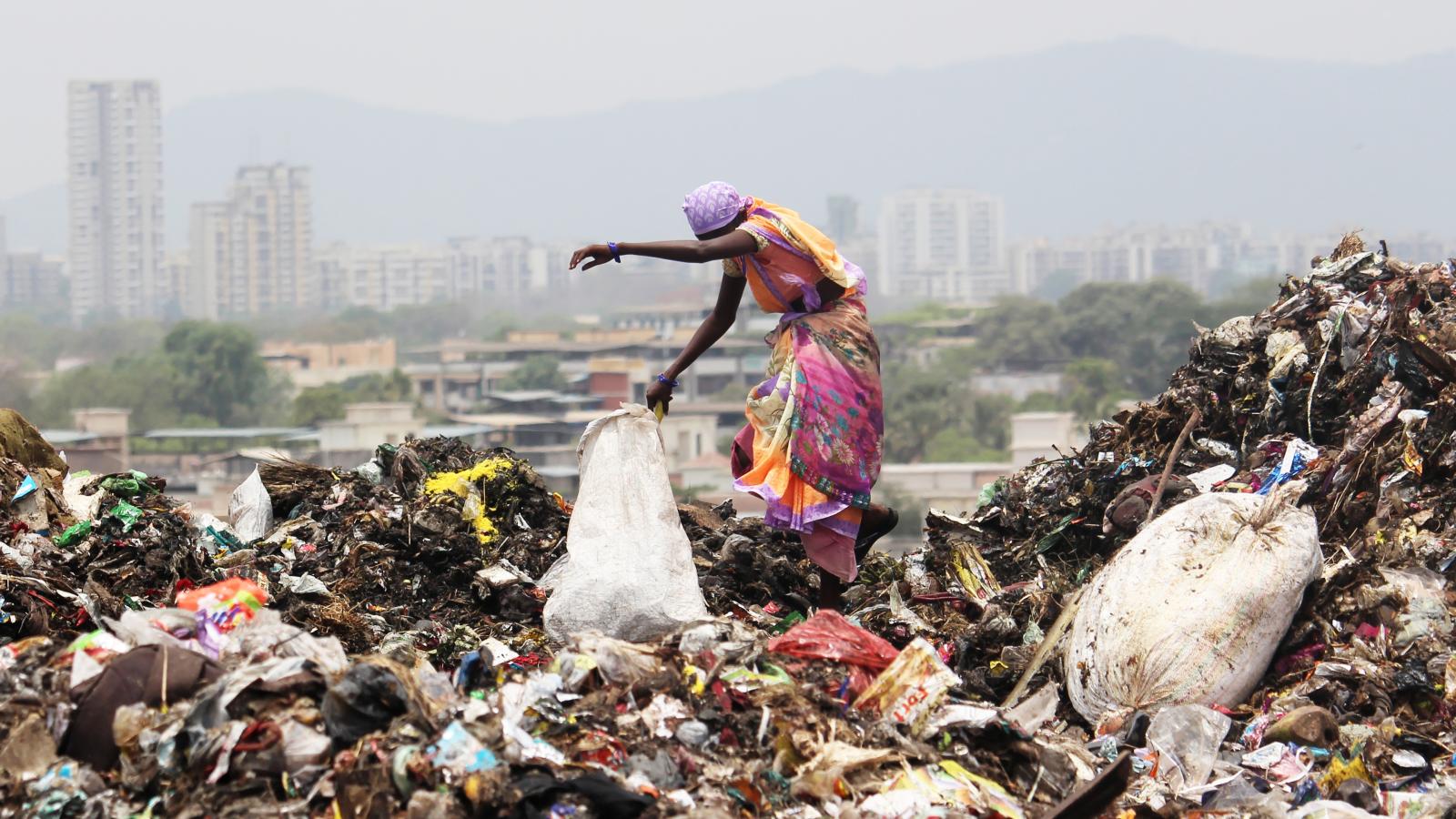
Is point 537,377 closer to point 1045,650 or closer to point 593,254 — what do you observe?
point 1045,650

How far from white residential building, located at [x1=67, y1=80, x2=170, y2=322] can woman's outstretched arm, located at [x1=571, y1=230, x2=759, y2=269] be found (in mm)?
169615

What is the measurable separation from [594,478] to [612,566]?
1.10ft

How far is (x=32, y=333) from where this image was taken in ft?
383

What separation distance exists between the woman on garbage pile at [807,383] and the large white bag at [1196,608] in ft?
2.68

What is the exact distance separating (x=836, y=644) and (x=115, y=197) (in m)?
175

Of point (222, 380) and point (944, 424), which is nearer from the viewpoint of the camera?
point (944, 424)

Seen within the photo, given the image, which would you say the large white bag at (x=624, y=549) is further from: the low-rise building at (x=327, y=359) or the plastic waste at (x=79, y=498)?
the low-rise building at (x=327, y=359)

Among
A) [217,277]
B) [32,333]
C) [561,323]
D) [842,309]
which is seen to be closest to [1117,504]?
[842,309]

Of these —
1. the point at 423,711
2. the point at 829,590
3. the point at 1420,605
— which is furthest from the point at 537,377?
the point at 423,711

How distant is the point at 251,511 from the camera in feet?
19.7

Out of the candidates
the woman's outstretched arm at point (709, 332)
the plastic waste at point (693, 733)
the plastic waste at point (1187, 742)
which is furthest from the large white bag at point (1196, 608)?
the woman's outstretched arm at point (709, 332)

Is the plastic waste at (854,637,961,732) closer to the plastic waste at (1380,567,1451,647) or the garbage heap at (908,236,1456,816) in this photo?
the garbage heap at (908,236,1456,816)

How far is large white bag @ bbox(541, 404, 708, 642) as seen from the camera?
465cm

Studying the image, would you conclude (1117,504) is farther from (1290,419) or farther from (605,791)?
(605,791)
